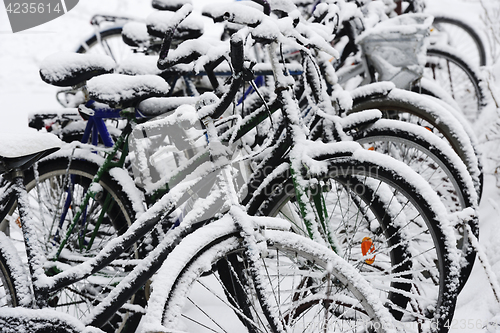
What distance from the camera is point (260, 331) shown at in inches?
61.0

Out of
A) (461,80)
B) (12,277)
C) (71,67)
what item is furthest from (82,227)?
(461,80)

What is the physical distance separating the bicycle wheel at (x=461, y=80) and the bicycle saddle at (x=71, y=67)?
112 inches

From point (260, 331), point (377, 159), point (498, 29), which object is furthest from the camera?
point (498, 29)

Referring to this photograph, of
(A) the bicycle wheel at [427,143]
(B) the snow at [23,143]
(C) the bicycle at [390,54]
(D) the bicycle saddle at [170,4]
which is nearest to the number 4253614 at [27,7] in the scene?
(D) the bicycle saddle at [170,4]

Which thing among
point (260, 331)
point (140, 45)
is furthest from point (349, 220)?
point (140, 45)

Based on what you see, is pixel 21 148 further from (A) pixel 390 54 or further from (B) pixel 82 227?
(A) pixel 390 54

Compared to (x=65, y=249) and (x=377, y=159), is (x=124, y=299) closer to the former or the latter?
(x=65, y=249)

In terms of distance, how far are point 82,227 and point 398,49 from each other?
2229mm

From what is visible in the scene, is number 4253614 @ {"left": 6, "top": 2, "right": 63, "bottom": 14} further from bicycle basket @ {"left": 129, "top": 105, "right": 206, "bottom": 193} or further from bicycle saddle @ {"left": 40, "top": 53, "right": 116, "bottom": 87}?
bicycle basket @ {"left": 129, "top": 105, "right": 206, "bottom": 193}

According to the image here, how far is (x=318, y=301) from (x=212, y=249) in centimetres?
63

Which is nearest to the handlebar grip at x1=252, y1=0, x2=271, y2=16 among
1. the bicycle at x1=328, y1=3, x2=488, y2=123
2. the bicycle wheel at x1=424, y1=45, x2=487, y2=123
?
the bicycle at x1=328, y1=3, x2=488, y2=123

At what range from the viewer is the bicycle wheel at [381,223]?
1.71m

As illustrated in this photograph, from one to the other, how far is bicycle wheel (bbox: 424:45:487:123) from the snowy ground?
0.21m

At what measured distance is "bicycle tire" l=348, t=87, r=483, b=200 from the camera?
238 cm
